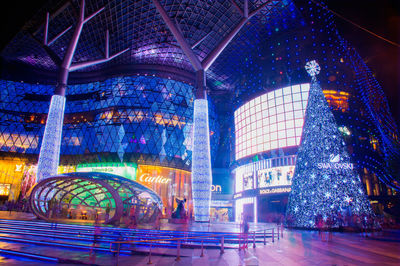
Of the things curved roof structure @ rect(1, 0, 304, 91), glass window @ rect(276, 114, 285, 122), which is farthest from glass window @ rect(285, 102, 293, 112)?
curved roof structure @ rect(1, 0, 304, 91)

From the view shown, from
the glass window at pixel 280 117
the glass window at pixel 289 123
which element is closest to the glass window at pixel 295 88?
the glass window at pixel 280 117

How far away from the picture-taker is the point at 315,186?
62.2 ft

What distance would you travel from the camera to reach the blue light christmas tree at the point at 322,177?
1794 cm

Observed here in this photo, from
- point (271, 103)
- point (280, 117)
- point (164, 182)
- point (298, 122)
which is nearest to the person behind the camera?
point (298, 122)

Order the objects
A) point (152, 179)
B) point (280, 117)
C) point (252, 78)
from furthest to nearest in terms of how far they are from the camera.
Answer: point (152, 179) < point (252, 78) < point (280, 117)

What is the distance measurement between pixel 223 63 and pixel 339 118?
23.3 m

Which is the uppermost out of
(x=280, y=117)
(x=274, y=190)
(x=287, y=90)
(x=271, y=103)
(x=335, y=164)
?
(x=287, y=90)

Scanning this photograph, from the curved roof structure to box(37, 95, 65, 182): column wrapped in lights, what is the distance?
31.1 ft

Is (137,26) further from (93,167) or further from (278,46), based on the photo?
(93,167)

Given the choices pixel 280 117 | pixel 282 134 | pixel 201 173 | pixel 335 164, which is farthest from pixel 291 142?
pixel 201 173

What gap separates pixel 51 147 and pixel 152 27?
25.7 m

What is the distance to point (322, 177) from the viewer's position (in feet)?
61.8

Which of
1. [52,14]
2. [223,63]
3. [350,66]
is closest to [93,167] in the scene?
[52,14]

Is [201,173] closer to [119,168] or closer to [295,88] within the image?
[295,88]
